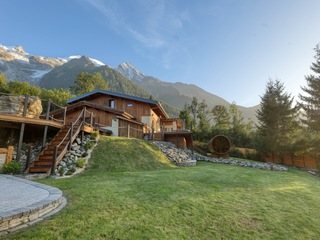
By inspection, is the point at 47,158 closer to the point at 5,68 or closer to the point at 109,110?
the point at 109,110

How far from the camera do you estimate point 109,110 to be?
2025 centimetres

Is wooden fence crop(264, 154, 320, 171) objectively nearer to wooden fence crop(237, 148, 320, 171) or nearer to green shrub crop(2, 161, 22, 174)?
wooden fence crop(237, 148, 320, 171)

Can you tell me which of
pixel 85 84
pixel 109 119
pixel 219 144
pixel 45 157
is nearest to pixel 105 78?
pixel 85 84

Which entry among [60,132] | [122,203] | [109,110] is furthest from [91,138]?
[122,203]

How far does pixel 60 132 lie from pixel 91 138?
1909 millimetres

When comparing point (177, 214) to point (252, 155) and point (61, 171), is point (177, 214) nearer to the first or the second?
point (61, 171)

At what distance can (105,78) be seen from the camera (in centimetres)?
9200

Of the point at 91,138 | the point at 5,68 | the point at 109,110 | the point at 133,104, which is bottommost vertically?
the point at 91,138

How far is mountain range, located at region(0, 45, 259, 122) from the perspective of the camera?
298ft

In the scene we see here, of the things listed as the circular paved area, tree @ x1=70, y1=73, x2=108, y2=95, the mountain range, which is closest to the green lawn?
the circular paved area

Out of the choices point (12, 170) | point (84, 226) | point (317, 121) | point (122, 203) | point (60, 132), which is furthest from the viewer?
point (317, 121)

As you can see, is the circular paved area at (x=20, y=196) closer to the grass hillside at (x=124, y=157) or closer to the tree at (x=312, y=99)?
the grass hillside at (x=124, y=157)

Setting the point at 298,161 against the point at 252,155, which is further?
the point at 252,155

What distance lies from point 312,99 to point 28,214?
31.0 metres
